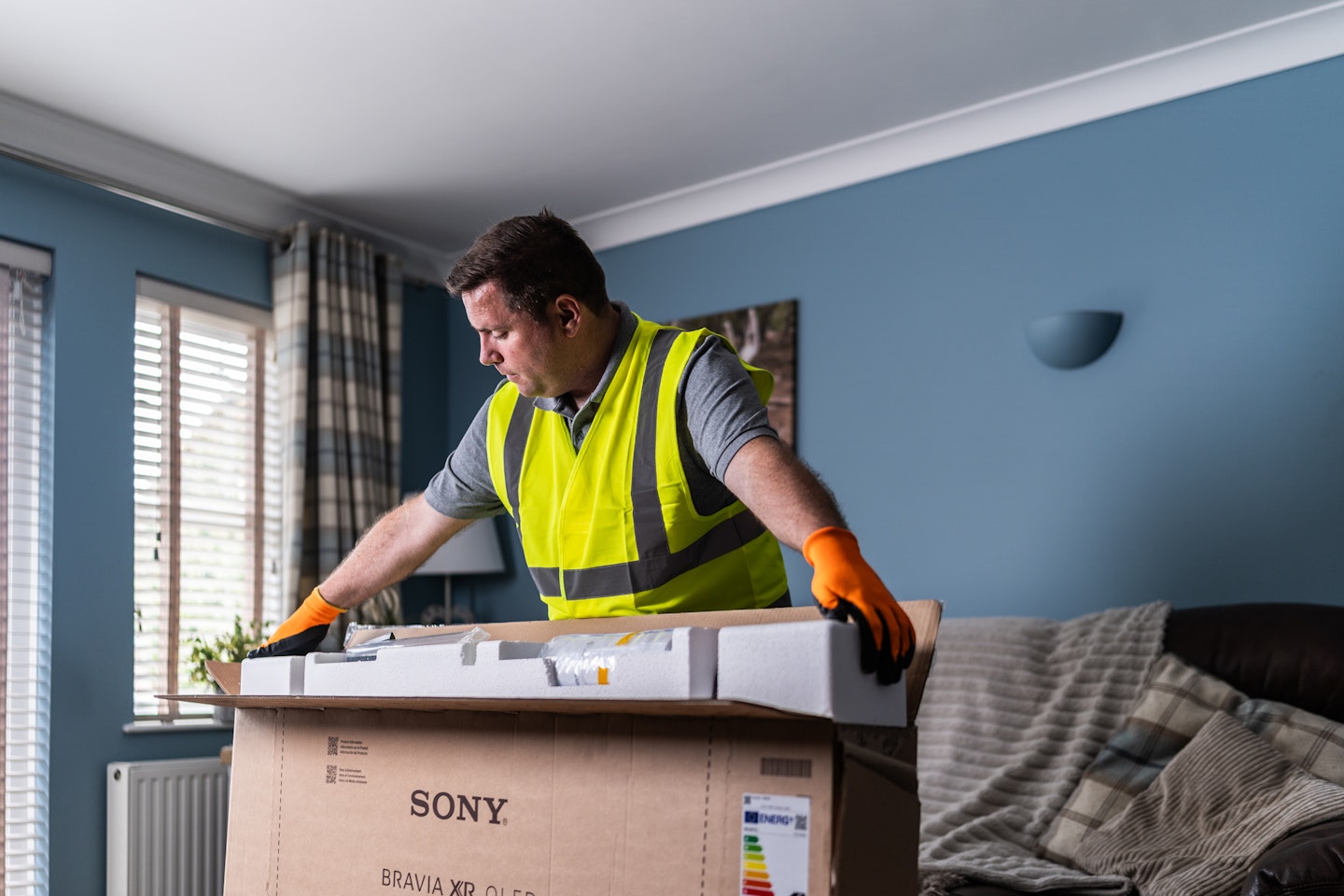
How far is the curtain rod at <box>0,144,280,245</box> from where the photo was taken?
3.27 m

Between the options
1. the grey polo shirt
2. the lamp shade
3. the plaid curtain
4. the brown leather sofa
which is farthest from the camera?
the lamp shade

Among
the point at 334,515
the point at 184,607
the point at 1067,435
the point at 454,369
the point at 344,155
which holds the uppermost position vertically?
the point at 344,155

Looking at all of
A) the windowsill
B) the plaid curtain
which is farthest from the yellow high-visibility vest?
the plaid curtain

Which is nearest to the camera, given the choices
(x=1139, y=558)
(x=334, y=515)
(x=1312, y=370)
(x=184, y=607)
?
(x=1312, y=370)

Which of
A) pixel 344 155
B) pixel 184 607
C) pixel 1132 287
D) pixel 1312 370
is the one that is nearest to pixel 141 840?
pixel 184 607

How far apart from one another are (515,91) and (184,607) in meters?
1.88

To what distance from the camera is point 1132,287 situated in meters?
3.13

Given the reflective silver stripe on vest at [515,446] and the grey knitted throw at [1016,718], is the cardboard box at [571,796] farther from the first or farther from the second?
the grey knitted throw at [1016,718]

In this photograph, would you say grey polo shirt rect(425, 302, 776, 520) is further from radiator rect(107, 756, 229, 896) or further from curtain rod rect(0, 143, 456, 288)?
curtain rod rect(0, 143, 456, 288)

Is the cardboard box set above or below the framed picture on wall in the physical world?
below

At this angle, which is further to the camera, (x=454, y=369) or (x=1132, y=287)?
(x=454, y=369)

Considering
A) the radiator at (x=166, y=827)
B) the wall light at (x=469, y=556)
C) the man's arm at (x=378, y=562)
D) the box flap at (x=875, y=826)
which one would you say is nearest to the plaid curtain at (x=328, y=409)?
the wall light at (x=469, y=556)

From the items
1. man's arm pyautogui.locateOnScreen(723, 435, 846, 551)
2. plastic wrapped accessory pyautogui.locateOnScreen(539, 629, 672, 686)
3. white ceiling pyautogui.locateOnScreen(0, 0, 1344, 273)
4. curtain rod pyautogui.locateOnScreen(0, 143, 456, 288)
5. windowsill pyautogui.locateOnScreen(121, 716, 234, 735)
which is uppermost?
white ceiling pyautogui.locateOnScreen(0, 0, 1344, 273)

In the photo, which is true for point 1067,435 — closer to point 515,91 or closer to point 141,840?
point 515,91
